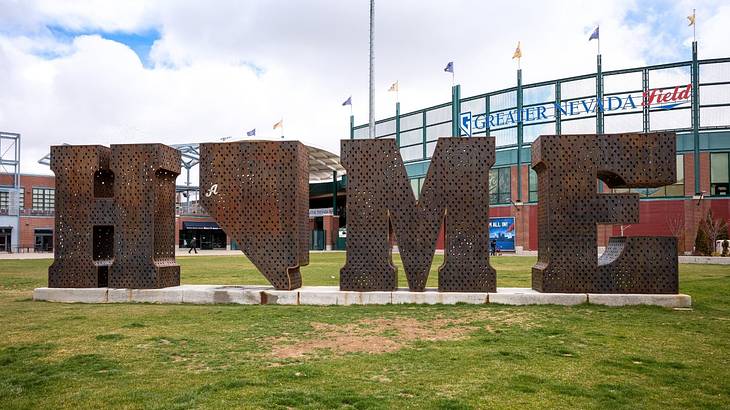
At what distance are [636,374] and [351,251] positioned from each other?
744 centimetres

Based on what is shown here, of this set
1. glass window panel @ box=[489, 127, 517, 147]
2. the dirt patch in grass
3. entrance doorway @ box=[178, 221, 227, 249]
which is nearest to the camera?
the dirt patch in grass

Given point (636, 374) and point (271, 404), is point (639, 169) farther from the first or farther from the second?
point (271, 404)

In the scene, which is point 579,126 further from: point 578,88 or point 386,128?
point 386,128

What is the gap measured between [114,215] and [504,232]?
43147 mm

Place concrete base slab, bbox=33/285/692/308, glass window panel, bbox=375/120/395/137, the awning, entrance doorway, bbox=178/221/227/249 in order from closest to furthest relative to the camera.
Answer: concrete base slab, bbox=33/285/692/308 < glass window panel, bbox=375/120/395/137 < the awning < entrance doorway, bbox=178/221/227/249

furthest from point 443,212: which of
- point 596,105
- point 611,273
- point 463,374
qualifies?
point 596,105

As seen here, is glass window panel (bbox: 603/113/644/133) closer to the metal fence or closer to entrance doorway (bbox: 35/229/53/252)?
the metal fence

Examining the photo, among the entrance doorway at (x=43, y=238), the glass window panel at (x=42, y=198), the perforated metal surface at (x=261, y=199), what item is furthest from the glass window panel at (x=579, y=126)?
the glass window panel at (x=42, y=198)

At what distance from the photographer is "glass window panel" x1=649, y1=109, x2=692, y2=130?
153ft

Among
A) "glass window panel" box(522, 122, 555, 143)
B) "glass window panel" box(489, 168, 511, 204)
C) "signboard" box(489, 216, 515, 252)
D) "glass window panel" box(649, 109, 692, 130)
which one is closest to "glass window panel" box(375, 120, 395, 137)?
"glass window panel" box(489, 168, 511, 204)

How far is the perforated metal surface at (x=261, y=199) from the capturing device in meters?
13.3

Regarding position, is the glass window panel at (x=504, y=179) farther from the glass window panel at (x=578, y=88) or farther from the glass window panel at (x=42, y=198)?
the glass window panel at (x=42, y=198)

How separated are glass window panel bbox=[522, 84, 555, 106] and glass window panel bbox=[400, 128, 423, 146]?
12981 mm

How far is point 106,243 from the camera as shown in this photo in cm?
1459
